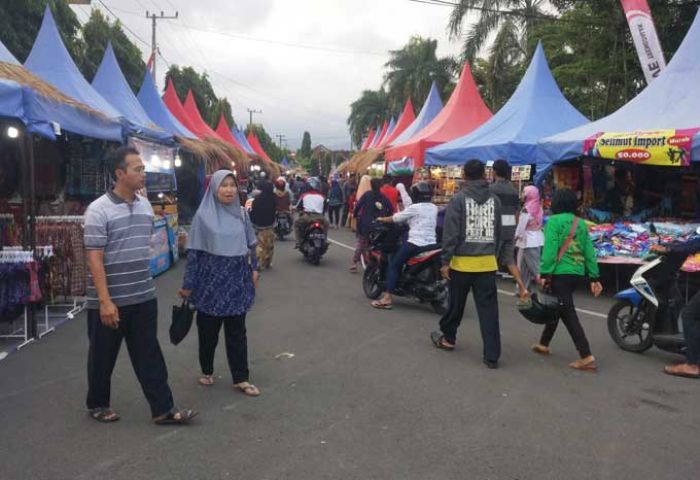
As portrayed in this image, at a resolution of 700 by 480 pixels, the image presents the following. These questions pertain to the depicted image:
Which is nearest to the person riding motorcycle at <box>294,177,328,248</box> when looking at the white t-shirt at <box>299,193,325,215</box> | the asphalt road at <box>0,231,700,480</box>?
the white t-shirt at <box>299,193,325,215</box>

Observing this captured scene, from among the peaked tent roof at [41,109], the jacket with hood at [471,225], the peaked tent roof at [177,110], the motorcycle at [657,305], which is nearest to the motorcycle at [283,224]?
the peaked tent roof at [177,110]

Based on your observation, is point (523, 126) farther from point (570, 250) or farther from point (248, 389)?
point (248, 389)

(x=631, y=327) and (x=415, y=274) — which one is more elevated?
(x=415, y=274)

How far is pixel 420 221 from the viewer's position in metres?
7.55

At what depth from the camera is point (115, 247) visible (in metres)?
3.79

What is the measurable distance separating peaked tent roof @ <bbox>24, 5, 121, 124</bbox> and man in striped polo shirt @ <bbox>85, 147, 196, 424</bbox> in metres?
6.43

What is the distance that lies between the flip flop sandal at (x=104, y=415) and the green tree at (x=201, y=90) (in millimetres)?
47750

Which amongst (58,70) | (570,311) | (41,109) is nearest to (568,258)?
(570,311)

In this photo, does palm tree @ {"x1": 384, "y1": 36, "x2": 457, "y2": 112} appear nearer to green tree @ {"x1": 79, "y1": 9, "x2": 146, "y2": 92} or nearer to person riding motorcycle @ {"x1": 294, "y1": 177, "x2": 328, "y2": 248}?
green tree @ {"x1": 79, "y1": 9, "x2": 146, "y2": 92}

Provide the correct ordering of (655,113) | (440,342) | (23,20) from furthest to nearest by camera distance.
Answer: (23,20), (655,113), (440,342)

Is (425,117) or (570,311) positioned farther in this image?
(425,117)

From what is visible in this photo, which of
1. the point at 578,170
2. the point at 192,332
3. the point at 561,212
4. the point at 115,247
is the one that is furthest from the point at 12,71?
the point at 578,170

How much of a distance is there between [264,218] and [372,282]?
10.9ft

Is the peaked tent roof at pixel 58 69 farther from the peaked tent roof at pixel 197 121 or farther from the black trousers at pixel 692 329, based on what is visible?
the peaked tent roof at pixel 197 121
